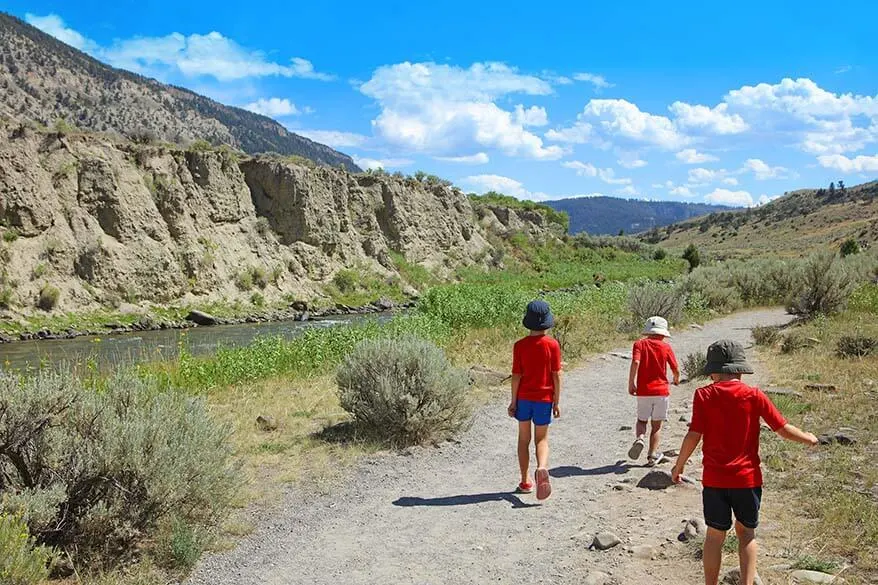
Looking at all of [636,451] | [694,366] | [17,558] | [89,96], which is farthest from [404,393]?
[89,96]

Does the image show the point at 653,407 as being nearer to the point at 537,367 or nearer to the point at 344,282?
the point at 537,367

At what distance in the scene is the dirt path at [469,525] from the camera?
4.45 m

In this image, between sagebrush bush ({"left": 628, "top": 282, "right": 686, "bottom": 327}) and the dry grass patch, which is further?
sagebrush bush ({"left": 628, "top": 282, "right": 686, "bottom": 327})

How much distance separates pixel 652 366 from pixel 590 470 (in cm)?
132

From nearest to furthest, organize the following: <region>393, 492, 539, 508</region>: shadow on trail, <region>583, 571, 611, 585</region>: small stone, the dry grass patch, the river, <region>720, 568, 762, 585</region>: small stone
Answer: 1. <region>720, 568, 762, 585</region>: small stone
2. <region>583, 571, 611, 585</region>: small stone
3. the dry grass patch
4. <region>393, 492, 539, 508</region>: shadow on trail
5. the river

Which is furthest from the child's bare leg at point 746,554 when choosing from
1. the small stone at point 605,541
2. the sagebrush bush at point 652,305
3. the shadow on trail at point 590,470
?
the sagebrush bush at point 652,305

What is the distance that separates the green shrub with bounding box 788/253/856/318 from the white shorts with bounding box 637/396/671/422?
1341cm

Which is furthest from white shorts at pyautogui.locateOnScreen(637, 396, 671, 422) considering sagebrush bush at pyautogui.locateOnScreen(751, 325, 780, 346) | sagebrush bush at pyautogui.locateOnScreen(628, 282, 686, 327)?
sagebrush bush at pyautogui.locateOnScreen(628, 282, 686, 327)

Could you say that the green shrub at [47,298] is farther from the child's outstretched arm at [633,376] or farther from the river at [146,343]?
the child's outstretched arm at [633,376]

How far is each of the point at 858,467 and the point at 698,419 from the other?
3270 mm

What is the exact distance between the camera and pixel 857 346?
11.9 metres

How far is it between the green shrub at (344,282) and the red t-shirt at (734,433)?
34.2 meters

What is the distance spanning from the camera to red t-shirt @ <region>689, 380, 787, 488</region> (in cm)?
377

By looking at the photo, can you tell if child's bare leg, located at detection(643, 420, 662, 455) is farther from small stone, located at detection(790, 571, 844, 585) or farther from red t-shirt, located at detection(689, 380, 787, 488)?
red t-shirt, located at detection(689, 380, 787, 488)
